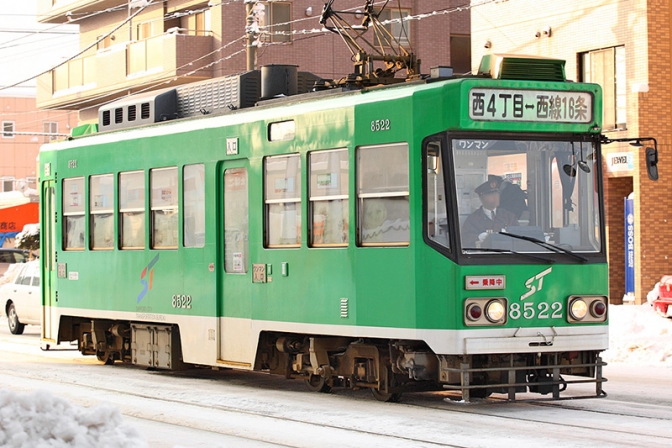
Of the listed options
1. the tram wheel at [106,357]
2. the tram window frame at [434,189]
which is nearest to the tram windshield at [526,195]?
the tram window frame at [434,189]

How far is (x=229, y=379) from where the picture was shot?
16.9 meters

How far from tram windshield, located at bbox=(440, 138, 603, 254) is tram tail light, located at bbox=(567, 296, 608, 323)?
0.49 m

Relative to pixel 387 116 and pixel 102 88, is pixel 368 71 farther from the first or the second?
pixel 102 88

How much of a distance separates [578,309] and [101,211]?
7815mm

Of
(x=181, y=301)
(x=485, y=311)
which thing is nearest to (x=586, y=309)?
(x=485, y=311)

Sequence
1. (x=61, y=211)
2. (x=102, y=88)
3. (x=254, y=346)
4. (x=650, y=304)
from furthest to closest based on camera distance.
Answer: (x=102, y=88)
(x=650, y=304)
(x=61, y=211)
(x=254, y=346)

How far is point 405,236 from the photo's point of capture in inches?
504

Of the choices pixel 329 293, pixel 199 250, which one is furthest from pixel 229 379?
pixel 329 293

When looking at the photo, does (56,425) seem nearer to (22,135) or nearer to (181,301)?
(181,301)

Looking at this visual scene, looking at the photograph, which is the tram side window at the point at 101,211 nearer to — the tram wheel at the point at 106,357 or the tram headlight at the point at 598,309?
the tram wheel at the point at 106,357

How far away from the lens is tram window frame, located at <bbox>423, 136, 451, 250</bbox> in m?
12.5

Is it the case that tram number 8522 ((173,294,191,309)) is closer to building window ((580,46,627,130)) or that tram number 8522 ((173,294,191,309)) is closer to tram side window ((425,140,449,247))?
tram side window ((425,140,449,247))

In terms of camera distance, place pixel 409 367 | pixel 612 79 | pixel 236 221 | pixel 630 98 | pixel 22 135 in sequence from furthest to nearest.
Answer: pixel 22 135
pixel 612 79
pixel 630 98
pixel 236 221
pixel 409 367

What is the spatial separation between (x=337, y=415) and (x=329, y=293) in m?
1.66
